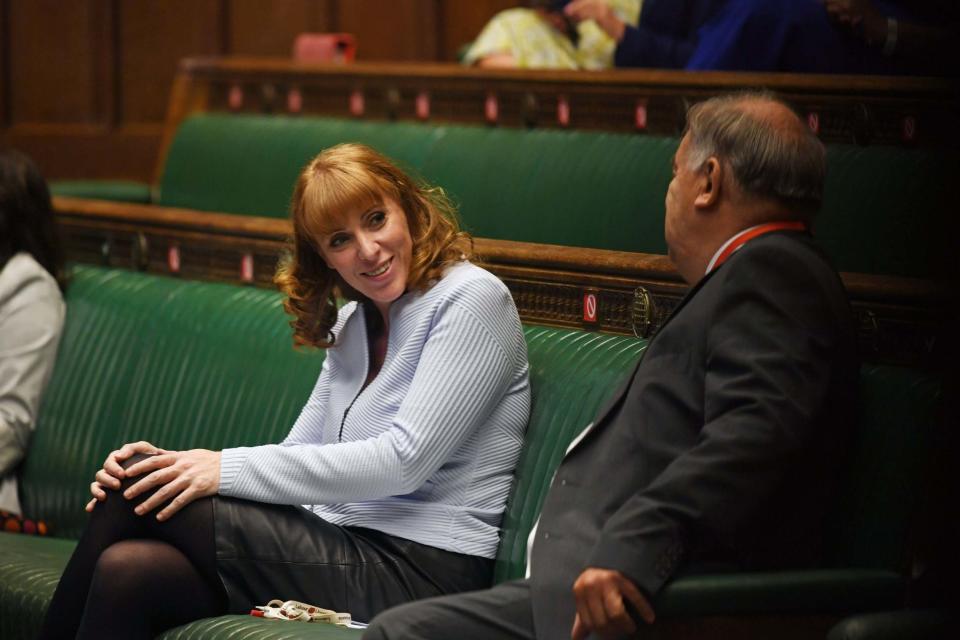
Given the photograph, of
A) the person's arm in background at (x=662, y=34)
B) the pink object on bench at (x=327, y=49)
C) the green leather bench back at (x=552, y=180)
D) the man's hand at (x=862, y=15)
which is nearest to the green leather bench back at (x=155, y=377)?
the green leather bench back at (x=552, y=180)

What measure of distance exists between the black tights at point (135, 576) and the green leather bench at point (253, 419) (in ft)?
0.18

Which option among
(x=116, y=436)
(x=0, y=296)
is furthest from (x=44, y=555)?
(x=0, y=296)

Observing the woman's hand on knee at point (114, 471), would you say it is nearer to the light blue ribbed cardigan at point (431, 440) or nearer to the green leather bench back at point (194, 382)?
the light blue ribbed cardigan at point (431, 440)

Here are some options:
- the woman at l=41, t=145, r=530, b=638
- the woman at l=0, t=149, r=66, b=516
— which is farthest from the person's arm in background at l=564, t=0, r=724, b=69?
the woman at l=41, t=145, r=530, b=638

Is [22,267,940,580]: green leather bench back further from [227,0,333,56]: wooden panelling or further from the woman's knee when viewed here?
[227,0,333,56]: wooden panelling

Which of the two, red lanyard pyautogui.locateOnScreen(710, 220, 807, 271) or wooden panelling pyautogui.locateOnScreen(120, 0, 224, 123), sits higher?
wooden panelling pyautogui.locateOnScreen(120, 0, 224, 123)

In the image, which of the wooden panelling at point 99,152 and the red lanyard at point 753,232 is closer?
the red lanyard at point 753,232

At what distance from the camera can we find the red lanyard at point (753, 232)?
1.82 m

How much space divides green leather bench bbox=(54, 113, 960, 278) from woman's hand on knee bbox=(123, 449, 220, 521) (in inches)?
50.9

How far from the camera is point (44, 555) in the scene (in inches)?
107

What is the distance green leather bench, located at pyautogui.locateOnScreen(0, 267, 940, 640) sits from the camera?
1.76 metres

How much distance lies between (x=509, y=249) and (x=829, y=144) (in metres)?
0.95

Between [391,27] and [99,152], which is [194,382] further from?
[99,152]

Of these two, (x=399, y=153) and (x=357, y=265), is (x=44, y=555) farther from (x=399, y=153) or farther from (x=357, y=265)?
(x=399, y=153)
